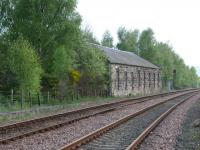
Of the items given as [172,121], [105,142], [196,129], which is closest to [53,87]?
[172,121]

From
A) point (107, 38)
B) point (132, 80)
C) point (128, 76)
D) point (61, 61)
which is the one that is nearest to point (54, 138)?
point (61, 61)

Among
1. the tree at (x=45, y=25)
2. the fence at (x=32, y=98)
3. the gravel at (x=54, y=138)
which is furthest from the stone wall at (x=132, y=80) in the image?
the gravel at (x=54, y=138)

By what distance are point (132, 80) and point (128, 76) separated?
7.02 feet

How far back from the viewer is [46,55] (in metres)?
32.8

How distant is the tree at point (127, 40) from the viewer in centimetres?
8852

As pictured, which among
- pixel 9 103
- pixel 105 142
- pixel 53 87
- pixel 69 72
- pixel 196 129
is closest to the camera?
pixel 105 142

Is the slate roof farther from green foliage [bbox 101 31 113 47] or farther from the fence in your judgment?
green foliage [bbox 101 31 113 47]

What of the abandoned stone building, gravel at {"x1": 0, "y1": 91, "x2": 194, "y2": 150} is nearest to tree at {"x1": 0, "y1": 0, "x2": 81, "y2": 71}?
the abandoned stone building

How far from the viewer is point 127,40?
90.9 metres

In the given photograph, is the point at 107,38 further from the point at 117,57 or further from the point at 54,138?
the point at 54,138

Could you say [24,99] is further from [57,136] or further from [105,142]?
[105,142]

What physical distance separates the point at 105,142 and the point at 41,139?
2.09 metres

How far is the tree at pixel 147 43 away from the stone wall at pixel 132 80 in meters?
13.0

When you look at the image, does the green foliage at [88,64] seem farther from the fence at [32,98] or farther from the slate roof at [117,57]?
the slate roof at [117,57]
